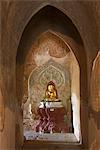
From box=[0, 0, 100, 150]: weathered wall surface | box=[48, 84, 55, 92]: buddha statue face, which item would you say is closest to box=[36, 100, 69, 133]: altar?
box=[48, 84, 55, 92]: buddha statue face

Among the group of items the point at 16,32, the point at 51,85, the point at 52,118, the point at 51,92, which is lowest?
the point at 52,118

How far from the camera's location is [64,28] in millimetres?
7523

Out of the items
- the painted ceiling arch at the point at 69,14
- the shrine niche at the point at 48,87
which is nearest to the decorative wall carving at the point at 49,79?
the shrine niche at the point at 48,87

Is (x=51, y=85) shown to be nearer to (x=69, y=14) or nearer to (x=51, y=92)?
(x=51, y=92)

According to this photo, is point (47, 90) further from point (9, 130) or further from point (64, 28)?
point (9, 130)

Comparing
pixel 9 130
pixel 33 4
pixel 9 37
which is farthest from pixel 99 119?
pixel 33 4

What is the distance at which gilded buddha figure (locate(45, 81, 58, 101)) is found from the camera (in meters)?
11.6

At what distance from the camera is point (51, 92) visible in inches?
458

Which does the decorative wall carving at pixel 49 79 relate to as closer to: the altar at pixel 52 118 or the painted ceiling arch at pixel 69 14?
the altar at pixel 52 118

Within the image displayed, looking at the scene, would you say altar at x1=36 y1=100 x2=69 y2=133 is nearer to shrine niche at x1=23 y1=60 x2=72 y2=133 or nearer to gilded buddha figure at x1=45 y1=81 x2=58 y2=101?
shrine niche at x1=23 y1=60 x2=72 y2=133

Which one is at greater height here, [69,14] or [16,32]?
[69,14]

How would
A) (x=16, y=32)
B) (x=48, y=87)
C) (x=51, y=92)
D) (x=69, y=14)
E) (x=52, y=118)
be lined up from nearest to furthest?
(x=16, y=32), (x=69, y=14), (x=52, y=118), (x=51, y=92), (x=48, y=87)

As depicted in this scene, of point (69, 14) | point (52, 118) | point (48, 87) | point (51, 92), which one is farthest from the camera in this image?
point (48, 87)

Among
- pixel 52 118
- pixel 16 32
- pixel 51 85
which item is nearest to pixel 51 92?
pixel 51 85
